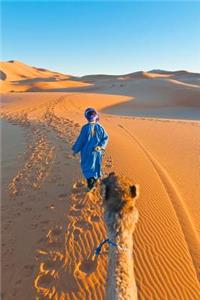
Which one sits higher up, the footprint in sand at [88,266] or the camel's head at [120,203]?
the footprint in sand at [88,266]

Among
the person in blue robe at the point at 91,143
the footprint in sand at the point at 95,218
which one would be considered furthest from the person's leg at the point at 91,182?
the footprint in sand at the point at 95,218

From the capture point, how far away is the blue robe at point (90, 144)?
6355 mm

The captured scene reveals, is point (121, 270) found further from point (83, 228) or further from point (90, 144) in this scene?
point (90, 144)

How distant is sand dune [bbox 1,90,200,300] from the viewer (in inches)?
182

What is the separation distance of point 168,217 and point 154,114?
24372mm

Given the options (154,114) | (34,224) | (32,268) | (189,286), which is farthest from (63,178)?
(154,114)

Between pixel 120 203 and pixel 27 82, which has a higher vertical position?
pixel 27 82

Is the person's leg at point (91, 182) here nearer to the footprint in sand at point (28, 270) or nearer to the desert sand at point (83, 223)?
the desert sand at point (83, 223)

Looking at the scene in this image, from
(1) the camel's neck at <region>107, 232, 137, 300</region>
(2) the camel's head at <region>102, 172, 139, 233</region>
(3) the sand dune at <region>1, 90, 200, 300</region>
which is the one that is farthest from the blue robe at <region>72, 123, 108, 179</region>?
(1) the camel's neck at <region>107, 232, 137, 300</region>

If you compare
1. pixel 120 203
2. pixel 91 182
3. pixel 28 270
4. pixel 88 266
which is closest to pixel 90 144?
pixel 91 182

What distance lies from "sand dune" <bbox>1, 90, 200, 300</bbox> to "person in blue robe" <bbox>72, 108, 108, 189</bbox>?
727 millimetres

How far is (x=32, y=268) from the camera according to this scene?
16.0 ft

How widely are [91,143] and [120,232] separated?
164 inches

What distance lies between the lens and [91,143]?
252 inches
